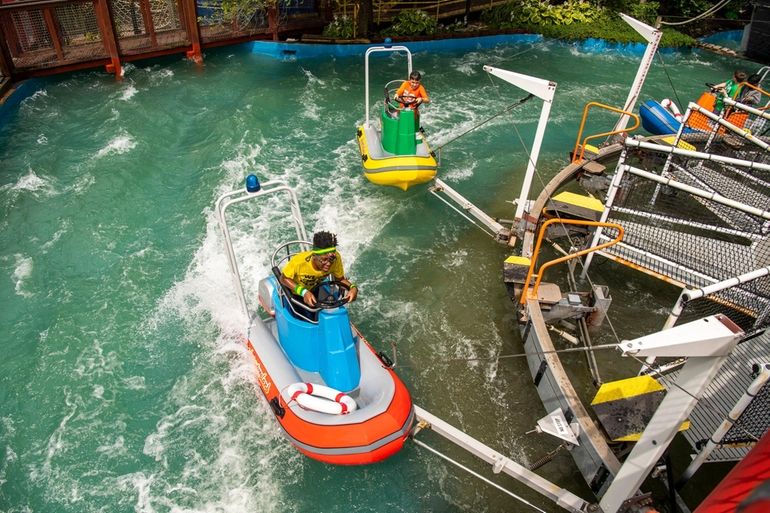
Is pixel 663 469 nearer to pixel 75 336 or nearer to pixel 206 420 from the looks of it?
pixel 206 420

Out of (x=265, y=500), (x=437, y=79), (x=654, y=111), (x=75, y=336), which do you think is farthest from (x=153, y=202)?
(x=654, y=111)

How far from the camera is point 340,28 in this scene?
55.9 ft

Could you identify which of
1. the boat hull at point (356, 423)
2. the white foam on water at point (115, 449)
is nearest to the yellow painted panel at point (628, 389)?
the boat hull at point (356, 423)

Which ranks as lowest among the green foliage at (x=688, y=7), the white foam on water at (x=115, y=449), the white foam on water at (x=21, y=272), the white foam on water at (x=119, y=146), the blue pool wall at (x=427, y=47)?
the white foam on water at (x=115, y=449)

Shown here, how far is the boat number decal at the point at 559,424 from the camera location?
217 inches

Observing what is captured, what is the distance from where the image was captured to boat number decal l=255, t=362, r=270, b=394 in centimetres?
604

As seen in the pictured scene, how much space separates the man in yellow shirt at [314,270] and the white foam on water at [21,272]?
16.5ft

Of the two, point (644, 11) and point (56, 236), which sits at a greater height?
point (644, 11)

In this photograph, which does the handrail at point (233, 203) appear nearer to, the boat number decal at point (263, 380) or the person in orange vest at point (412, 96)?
the boat number decal at point (263, 380)

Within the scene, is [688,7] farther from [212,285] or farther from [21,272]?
[21,272]

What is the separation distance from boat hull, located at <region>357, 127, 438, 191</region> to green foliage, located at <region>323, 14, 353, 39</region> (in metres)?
8.17

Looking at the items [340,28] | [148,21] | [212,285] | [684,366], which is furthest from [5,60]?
[684,366]

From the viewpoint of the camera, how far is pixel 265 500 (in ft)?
18.7

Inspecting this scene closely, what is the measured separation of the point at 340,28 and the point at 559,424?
15025mm
